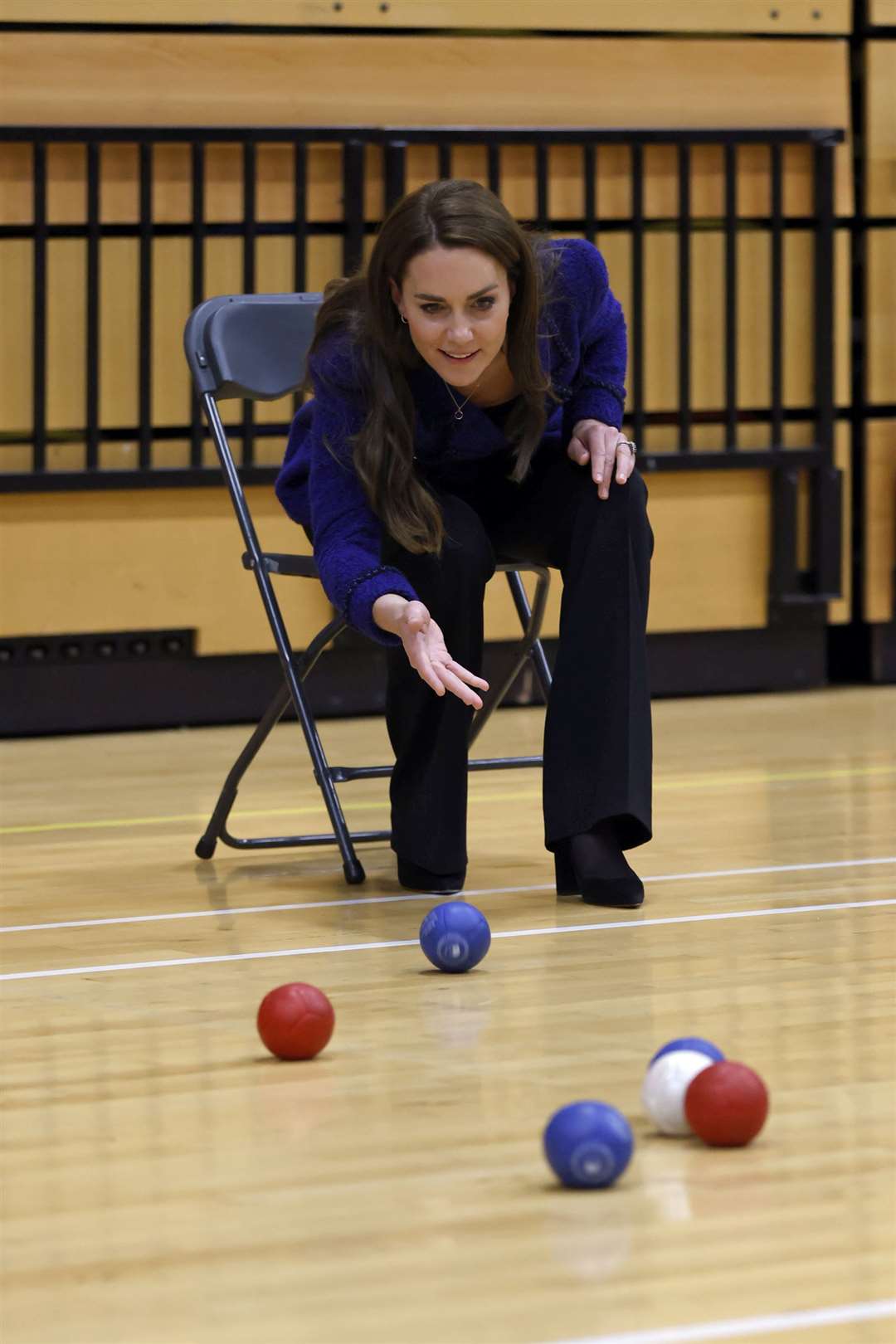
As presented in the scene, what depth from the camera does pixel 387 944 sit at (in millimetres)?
2611

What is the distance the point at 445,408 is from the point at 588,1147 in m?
1.49

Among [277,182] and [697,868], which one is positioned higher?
[277,182]

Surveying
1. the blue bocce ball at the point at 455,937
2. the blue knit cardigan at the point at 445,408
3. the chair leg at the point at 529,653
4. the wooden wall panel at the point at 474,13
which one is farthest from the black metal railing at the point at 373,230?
the blue bocce ball at the point at 455,937

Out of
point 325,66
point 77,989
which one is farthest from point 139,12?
point 77,989

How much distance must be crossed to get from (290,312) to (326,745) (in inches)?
52.2

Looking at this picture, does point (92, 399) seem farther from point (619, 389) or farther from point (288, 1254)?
point (288, 1254)

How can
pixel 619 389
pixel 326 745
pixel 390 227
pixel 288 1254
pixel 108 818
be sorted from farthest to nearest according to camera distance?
pixel 326 745 → pixel 108 818 → pixel 619 389 → pixel 390 227 → pixel 288 1254

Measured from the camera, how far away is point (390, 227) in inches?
109

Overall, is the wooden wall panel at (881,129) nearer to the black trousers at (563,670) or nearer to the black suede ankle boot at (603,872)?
the black trousers at (563,670)

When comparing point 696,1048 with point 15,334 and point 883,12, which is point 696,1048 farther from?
point 883,12

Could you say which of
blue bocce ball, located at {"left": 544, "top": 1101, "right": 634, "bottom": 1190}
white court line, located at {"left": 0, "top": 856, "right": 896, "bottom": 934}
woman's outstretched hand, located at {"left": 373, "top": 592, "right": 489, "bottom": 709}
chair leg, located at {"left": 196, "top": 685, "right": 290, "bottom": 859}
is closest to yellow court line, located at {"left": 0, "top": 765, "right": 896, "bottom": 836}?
chair leg, located at {"left": 196, "top": 685, "right": 290, "bottom": 859}

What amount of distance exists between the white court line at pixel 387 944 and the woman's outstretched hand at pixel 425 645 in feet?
1.01

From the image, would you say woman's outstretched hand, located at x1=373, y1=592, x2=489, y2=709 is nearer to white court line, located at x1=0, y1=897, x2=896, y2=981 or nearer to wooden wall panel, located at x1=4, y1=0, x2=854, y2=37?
white court line, located at x1=0, y1=897, x2=896, y2=981

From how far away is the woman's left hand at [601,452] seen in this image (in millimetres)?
2840
